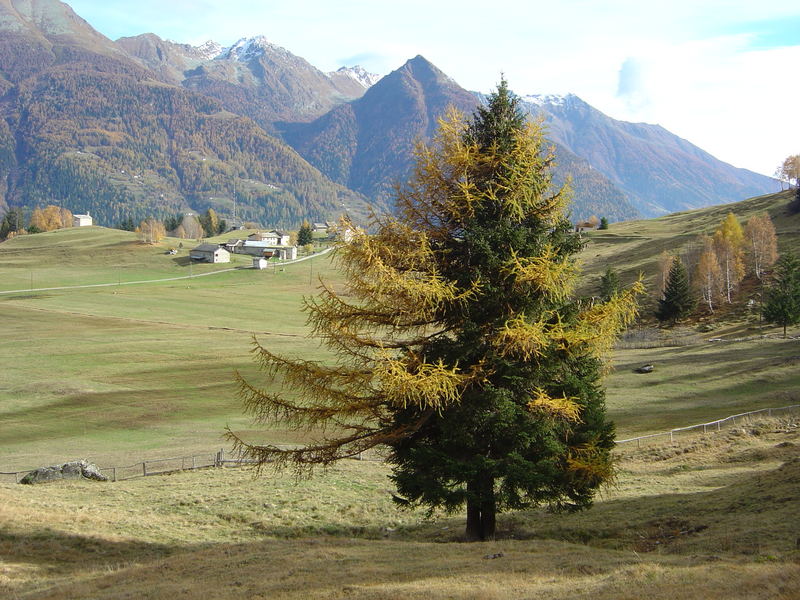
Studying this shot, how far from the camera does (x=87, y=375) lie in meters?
59.1

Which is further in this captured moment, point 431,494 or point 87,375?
point 87,375

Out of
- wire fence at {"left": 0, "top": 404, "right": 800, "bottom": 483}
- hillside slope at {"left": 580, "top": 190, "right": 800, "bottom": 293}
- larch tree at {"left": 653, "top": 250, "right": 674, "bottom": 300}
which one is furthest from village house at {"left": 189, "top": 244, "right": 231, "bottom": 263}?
wire fence at {"left": 0, "top": 404, "right": 800, "bottom": 483}

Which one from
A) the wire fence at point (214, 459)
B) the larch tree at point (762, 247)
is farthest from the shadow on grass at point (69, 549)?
the larch tree at point (762, 247)

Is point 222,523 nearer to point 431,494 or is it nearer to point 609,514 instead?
point 431,494

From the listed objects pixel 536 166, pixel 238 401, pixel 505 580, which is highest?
pixel 536 166

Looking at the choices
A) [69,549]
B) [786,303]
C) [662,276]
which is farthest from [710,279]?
[69,549]

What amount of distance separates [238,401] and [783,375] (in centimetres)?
4259

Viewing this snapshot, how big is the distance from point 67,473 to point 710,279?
308 ft

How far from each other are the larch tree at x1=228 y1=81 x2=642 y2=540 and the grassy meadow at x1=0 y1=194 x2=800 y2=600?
217 centimetres

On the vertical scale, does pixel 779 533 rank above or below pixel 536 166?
below

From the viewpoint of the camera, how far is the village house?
7116 inches

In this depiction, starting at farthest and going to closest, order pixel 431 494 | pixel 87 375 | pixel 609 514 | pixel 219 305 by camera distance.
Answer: pixel 219 305 < pixel 87 375 < pixel 609 514 < pixel 431 494

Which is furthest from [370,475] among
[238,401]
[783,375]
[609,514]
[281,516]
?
[783,375]

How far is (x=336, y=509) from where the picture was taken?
2575cm
